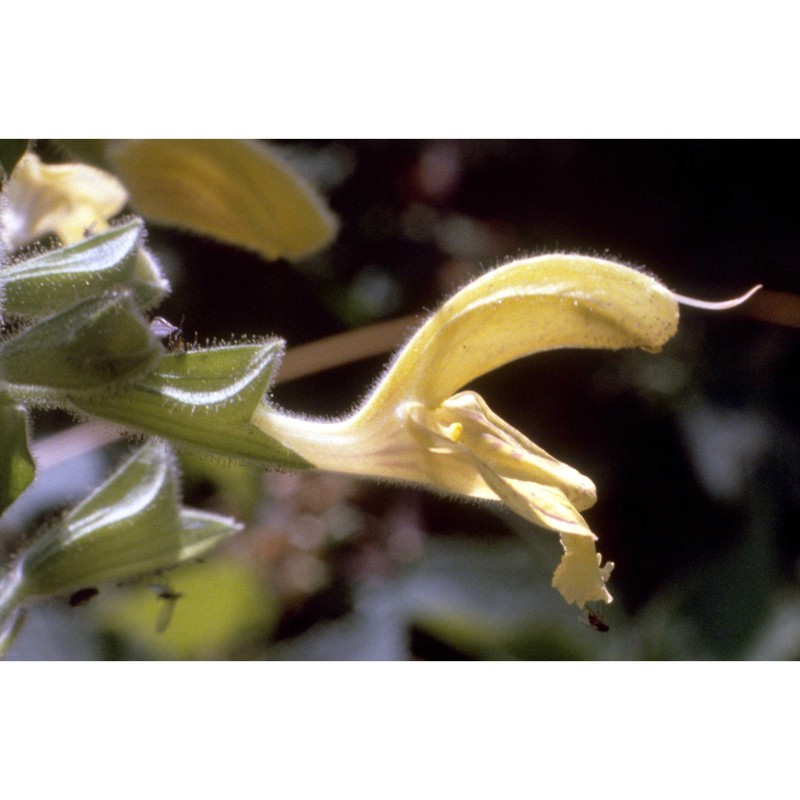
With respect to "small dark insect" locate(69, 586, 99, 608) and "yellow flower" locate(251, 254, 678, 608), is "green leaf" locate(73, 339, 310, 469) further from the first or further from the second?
"small dark insect" locate(69, 586, 99, 608)

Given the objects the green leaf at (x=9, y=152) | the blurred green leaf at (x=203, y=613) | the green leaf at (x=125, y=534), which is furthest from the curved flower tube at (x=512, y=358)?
the blurred green leaf at (x=203, y=613)

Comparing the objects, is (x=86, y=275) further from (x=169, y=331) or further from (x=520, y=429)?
(x=520, y=429)

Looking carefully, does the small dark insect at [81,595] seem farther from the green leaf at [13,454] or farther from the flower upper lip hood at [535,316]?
the flower upper lip hood at [535,316]

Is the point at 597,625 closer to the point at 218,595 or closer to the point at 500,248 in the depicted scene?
the point at 218,595

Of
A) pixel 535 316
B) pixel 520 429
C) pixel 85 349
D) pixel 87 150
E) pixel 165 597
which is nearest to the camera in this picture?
pixel 85 349

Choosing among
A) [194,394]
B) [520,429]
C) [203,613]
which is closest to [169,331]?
[194,394]

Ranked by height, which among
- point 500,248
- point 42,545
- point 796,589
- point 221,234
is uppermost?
point 221,234

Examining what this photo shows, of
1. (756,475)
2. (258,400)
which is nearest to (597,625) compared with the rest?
(258,400)
